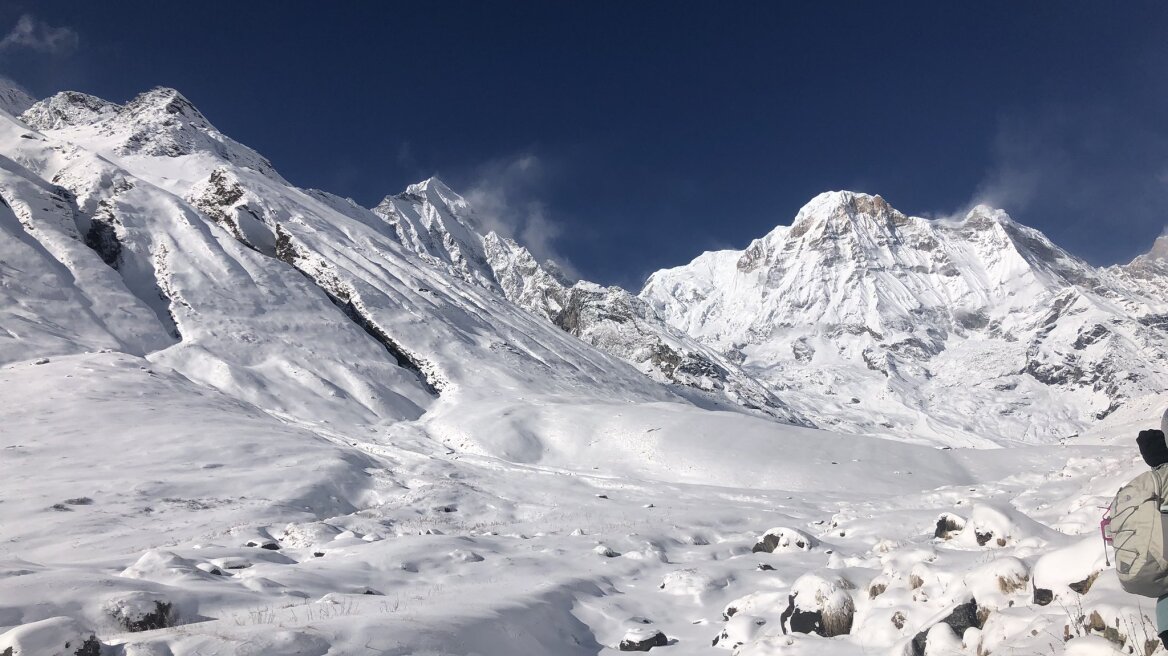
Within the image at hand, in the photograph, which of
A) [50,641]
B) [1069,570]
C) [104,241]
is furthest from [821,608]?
[104,241]

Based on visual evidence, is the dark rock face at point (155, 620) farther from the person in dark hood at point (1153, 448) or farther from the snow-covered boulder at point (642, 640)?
the person in dark hood at point (1153, 448)

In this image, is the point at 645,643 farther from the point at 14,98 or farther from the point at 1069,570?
the point at 14,98

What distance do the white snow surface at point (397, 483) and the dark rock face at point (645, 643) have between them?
0.43 metres

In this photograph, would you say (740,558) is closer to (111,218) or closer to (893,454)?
(893,454)

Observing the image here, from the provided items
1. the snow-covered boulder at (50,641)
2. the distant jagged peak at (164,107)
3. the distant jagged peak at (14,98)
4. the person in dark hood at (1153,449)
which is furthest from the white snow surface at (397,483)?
the distant jagged peak at (14,98)

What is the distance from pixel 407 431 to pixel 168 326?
2854 centimetres

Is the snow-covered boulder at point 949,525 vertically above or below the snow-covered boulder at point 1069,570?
above

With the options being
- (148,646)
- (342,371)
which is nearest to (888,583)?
(148,646)

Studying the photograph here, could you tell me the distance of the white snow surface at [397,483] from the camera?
8055 millimetres

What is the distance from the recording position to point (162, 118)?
420ft

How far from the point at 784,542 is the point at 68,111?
190932 mm

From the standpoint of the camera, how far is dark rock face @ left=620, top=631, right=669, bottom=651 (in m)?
10.2

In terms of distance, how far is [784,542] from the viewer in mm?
17391

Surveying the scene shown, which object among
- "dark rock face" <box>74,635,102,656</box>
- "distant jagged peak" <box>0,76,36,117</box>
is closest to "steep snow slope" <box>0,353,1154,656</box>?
"dark rock face" <box>74,635,102,656</box>
